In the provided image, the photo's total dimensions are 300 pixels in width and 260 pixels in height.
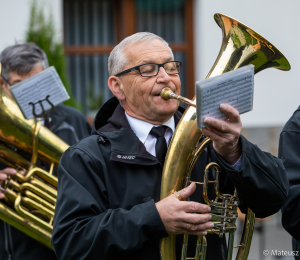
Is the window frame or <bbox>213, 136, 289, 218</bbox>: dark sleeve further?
the window frame

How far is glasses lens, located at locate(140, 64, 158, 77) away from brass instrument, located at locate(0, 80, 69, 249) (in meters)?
0.98

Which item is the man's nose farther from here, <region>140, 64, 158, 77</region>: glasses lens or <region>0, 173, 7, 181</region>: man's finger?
<region>0, 173, 7, 181</region>: man's finger

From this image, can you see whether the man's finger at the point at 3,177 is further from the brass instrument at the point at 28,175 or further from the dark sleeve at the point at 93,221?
the dark sleeve at the point at 93,221

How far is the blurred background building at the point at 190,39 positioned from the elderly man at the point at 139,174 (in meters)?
4.20

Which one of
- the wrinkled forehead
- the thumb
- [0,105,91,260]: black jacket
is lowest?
[0,105,91,260]: black jacket

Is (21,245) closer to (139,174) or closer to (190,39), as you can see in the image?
(139,174)

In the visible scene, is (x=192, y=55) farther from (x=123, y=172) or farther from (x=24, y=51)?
(x=123, y=172)

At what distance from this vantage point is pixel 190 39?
623cm

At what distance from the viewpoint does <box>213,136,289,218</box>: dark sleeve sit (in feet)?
5.10

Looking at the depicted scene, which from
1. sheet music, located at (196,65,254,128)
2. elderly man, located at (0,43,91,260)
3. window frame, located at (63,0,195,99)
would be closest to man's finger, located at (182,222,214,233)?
sheet music, located at (196,65,254,128)

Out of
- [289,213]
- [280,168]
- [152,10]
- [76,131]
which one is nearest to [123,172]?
[280,168]

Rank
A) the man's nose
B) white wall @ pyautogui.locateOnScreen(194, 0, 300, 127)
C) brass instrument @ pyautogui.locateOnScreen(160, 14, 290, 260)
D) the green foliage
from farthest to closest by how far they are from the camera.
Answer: white wall @ pyautogui.locateOnScreen(194, 0, 300, 127), the green foliage, the man's nose, brass instrument @ pyautogui.locateOnScreen(160, 14, 290, 260)

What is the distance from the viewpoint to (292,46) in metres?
6.00

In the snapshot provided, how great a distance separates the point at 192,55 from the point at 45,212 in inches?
170
